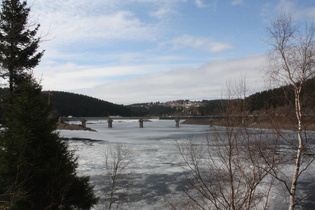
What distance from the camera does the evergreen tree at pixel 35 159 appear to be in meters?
7.48

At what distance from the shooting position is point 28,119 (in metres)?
8.16

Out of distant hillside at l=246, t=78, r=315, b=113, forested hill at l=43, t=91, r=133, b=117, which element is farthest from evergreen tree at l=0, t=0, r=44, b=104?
forested hill at l=43, t=91, r=133, b=117

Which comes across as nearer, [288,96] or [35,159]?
[35,159]

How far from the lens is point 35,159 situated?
7836 millimetres

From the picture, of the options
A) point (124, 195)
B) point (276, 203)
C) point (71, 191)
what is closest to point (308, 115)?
point (276, 203)

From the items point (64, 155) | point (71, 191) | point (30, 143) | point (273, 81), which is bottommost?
point (71, 191)

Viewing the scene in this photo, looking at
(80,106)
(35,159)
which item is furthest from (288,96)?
(80,106)

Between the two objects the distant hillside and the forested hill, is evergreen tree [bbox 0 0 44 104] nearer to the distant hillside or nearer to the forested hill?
the distant hillside

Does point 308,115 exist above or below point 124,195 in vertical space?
above

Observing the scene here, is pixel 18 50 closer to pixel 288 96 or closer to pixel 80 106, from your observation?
pixel 288 96

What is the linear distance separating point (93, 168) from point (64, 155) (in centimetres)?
1214

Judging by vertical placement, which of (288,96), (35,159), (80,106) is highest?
(80,106)

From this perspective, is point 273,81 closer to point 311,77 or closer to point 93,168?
point 311,77

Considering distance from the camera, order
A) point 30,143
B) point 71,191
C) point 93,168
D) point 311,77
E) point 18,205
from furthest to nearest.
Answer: point 93,168 → point 71,191 → point 30,143 → point 311,77 → point 18,205
